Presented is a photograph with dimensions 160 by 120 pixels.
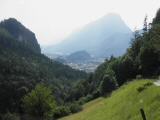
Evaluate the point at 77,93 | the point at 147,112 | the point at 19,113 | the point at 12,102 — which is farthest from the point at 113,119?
the point at 12,102

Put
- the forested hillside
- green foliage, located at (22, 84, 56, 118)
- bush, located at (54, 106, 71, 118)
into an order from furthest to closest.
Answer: bush, located at (54, 106, 71, 118)
green foliage, located at (22, 84, 56, 118)
the forested hillside

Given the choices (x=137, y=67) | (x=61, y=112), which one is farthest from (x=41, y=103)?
(x=137, y=67)

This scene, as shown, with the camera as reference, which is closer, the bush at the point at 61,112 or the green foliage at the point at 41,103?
the green foliage at the point at 41,103

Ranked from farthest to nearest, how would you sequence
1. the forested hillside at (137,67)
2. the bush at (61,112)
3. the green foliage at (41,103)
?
the bush at (61,112), the green foliage at (41,103), the forested hillside at (137,67)

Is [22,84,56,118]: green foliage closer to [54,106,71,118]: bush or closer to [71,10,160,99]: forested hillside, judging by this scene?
[54,106,71,118]: bush

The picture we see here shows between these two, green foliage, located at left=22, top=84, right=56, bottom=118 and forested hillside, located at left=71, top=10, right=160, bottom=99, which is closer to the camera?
forested hillside, located at left=71, top=10, right=160, bottom=99

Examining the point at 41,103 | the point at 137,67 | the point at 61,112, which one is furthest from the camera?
the point at 137,67

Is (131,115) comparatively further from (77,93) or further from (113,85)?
(77,93)

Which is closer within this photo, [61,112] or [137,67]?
[61,112]

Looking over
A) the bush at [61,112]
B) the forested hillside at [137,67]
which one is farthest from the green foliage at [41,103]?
the forested hillside at [137,67]

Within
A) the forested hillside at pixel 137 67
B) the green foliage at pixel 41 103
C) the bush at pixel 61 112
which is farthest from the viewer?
the bush at pixel 61 112

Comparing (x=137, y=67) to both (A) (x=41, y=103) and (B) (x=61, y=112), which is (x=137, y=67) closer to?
(B) (x=61, y=112)

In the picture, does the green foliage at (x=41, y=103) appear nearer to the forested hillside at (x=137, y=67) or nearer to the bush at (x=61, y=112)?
the bush at (x=61, y=112)

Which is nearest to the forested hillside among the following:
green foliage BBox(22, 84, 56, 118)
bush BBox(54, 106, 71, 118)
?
bush BBox(54, 106, 71, 118)
